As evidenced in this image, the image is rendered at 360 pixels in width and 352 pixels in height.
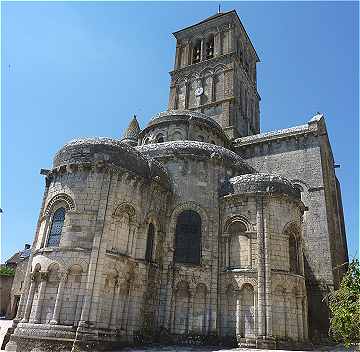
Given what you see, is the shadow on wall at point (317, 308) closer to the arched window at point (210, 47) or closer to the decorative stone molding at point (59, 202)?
the decorative stone molding at point (59, 202)

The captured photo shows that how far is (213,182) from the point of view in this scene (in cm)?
1823

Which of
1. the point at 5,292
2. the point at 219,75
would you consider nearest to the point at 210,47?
the point at 219,75

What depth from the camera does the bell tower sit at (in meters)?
31.1

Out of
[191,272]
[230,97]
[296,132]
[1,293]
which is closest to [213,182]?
[191,272]

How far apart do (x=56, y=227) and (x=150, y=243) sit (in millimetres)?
4010

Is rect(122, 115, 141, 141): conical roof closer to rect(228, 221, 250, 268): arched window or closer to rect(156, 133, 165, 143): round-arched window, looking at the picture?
rect(156, 133, 165, 143): round-arched window

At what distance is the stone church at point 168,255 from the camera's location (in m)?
13.4

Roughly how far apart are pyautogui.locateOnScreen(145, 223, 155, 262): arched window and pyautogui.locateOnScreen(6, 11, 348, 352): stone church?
69mm

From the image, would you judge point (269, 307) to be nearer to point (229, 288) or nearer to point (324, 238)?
point (229, 288)

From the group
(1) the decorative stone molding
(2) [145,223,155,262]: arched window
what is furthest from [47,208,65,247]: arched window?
(2) [145,223,155,262]: arched window

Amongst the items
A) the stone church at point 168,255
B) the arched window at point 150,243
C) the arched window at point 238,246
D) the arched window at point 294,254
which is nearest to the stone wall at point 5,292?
the stone church at point 168,255

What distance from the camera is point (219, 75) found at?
108ft

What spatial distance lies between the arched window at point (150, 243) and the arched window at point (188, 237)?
130 centimetres

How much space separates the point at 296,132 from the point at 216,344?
1448 cm
